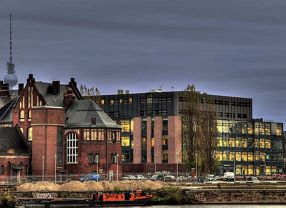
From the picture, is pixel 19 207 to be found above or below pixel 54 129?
below

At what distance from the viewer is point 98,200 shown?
12594cm

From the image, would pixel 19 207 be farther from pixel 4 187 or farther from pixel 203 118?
pixel 203 118

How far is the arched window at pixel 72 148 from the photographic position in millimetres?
192250

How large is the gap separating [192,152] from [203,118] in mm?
8567

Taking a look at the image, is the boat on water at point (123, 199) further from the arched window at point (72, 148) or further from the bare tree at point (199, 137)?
the arched window at point (72, 148)

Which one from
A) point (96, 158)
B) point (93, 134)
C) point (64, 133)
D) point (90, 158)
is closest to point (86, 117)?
point (93, 134)

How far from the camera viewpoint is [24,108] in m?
198

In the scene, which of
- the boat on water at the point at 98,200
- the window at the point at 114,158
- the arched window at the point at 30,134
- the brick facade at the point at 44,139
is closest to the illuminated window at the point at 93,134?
the window at the point at 114,158

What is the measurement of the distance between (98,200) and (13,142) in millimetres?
67479

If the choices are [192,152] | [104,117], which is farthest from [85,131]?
[192,152]

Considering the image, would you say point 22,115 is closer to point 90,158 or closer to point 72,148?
point 72,148

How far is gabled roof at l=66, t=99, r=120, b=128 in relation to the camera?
19300cm

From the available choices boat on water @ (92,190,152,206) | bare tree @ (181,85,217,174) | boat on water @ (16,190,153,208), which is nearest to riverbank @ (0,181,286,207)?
boat on water @ (16,190,153,208)

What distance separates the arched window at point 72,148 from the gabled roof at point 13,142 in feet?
29.8
